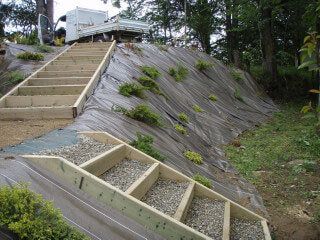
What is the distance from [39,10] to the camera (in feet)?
60.8

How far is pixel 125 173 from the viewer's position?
443 centimetres

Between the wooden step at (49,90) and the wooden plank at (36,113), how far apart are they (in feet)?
3.78

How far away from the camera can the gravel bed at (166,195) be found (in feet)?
13.3

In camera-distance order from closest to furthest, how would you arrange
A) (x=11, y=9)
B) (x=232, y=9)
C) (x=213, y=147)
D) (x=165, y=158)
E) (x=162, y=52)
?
(x=165, y=158) < (x=213, y=147) < (x=162, y=52) < (x=232, y=9) < (x=11, y=9)

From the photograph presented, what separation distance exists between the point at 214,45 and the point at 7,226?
22142 mm

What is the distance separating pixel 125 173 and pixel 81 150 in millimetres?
624

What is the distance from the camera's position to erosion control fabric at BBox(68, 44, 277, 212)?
20.2ft

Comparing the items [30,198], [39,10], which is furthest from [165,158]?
[39,10]

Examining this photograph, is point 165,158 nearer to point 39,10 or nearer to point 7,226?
point 7,226

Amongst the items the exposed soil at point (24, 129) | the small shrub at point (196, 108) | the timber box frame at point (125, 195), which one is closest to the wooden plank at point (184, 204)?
the timber box frame at point (125, 195)

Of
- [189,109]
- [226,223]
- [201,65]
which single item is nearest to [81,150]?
[226,223]

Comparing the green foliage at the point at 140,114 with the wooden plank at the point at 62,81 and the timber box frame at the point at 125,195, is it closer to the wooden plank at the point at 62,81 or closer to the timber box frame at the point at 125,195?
the wooden plank at the point at 62,81

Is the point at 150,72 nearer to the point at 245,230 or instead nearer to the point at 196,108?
the point at 196,108

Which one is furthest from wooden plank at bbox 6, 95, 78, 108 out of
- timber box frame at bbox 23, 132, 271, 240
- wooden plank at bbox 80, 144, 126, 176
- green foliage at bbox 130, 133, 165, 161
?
timber box frame at bbox 23, 132, 271, 240
